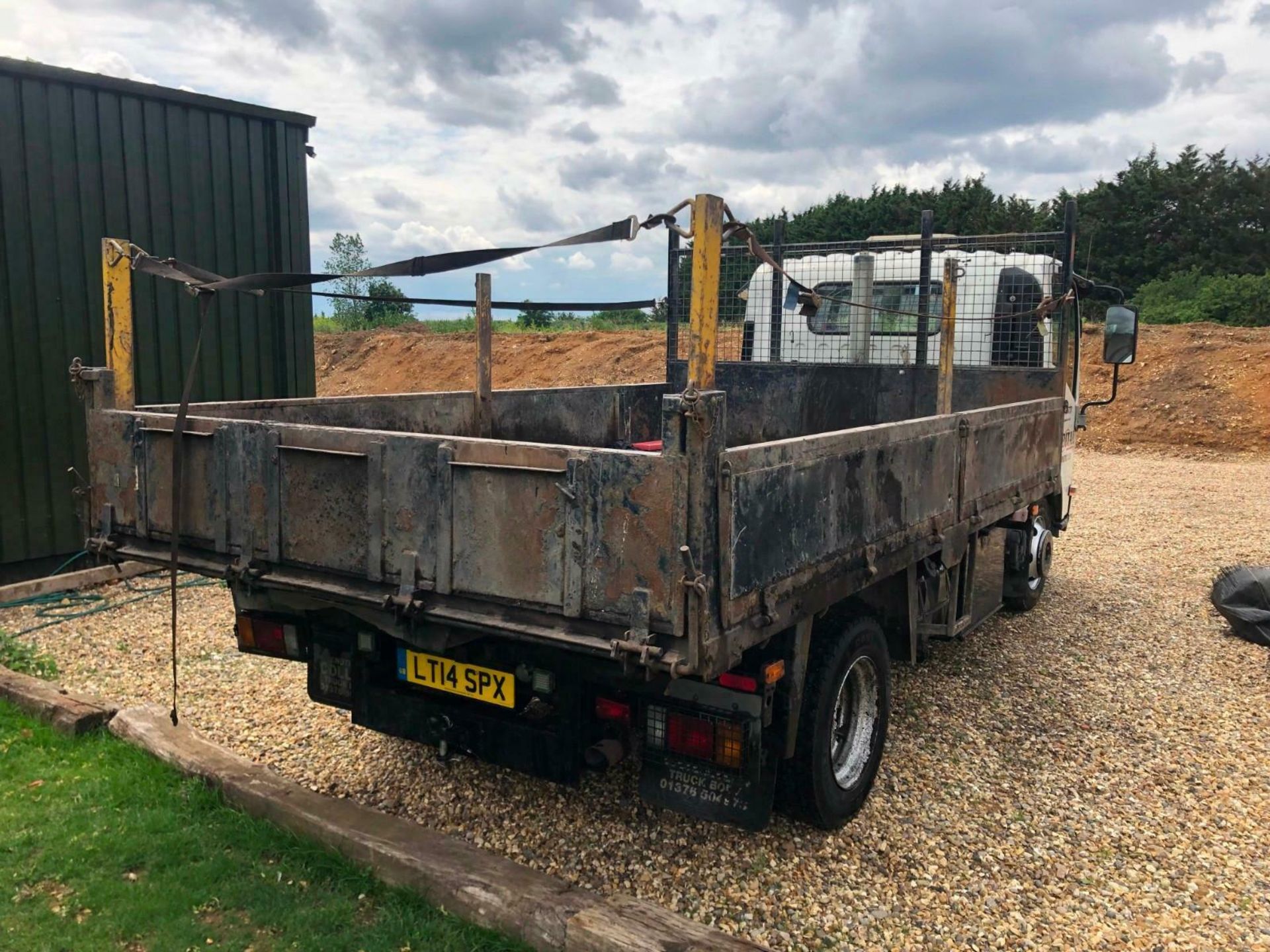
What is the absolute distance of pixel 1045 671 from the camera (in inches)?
224

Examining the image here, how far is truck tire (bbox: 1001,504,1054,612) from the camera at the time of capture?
6516mm

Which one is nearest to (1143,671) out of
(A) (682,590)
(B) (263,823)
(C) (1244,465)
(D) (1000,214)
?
(A) (682,590)

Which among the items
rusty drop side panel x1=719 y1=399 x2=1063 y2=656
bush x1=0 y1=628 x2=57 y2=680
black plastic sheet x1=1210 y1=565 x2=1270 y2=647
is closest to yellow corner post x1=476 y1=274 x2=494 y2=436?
rusty drop side panel x1=719 y1=399 x2=1063 y2=656

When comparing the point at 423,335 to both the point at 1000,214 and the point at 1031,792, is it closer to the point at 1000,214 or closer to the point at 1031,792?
the point at 1000,214

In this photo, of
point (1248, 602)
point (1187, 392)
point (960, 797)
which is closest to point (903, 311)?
point (1248, 602)

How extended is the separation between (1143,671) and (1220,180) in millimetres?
31383

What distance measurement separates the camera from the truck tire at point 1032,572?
6.52m

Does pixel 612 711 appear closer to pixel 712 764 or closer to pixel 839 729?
pixel 712 764

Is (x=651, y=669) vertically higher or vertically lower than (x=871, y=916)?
higher

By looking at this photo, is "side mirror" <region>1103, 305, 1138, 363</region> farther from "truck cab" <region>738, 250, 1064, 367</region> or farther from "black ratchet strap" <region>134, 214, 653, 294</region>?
"black ratchet strap" <region>134, 214, 653, 294</region>

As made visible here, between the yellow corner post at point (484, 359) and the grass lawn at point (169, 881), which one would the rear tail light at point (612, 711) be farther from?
the yellow corner post at point (484, 359)

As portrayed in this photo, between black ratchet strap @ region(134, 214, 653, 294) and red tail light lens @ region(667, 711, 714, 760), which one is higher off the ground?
black ratchet strap @ region(134, 214, 653, 294)

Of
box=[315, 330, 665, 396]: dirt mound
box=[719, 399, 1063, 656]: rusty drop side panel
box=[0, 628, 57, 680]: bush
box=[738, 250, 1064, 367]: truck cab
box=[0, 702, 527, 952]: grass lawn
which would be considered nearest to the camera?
box=[719, 399, 1063, 656]: rusty drop side panel

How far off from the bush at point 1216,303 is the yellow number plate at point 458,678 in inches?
980
